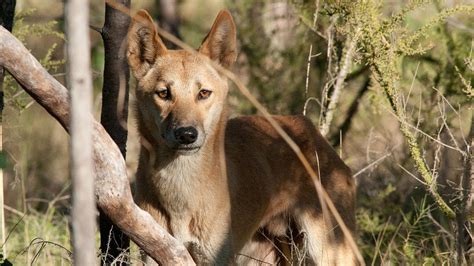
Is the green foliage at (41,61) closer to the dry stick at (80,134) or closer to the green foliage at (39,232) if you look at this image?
the green foliage at (39,232)

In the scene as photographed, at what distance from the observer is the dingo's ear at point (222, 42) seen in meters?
5.88

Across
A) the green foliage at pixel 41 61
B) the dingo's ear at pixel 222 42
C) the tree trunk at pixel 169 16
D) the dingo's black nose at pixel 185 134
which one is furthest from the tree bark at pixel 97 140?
the tree trunk at pixel 169 16

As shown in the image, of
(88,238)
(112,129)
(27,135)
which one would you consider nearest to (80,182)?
(88,238)

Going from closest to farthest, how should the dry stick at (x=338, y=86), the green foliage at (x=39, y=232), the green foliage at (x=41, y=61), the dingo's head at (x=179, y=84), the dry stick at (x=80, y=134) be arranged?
1. the dry stick at (x=80, y=134)
2. the dingo's head at (x=179, y=84)
3. the dry stick at (x=338, y=86)
4. the green foliage at (x=41, y=61)
5. the green foliage at (x=39, y=232)

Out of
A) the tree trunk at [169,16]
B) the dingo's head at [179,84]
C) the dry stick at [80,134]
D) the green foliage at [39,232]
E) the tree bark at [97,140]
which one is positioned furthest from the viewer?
the tree trunk at [169,16]

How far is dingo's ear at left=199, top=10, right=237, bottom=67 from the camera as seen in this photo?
5.88 meters

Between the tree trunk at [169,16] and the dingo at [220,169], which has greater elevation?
the tree trunk at [169,16]

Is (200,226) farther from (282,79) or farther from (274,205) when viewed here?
(282,79)

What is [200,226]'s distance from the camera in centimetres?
564

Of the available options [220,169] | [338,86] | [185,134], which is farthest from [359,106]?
[185,134]

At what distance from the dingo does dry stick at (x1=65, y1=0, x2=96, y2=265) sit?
9.09 feet

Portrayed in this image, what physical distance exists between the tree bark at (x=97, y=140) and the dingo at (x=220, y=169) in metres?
0.96

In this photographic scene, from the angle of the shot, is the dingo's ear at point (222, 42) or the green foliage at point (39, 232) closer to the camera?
the dingo's ear at point (222, 42)

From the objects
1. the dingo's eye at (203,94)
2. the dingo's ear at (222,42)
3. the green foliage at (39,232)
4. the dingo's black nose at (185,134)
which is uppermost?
the dingo's ear at (222,42)
